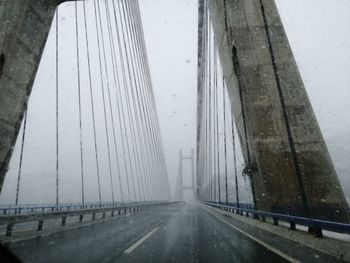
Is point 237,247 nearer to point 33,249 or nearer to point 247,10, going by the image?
point 33,249

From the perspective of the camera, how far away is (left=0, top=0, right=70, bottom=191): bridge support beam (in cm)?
1260

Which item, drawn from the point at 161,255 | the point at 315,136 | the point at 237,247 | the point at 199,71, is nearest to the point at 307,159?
the point at 315,136

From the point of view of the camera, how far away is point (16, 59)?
43.9 ft

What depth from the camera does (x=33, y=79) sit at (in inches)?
570

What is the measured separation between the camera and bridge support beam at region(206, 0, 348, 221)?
1341 cm

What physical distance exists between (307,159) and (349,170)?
561 feet

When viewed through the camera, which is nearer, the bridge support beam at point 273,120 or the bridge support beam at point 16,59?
the bridge support beam at point 16,59

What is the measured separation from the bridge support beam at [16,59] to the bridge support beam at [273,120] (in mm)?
9251

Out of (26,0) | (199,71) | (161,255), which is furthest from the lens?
(199,71)

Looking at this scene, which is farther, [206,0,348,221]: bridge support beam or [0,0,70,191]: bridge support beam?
[206,0,348,221]: bridge support beam

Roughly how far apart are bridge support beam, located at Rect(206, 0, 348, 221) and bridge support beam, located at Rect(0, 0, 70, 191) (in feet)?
30.4

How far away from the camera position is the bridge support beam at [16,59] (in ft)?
41.3

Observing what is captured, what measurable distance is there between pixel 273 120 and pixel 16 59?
455 inches

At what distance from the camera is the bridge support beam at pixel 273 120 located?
1341cm
